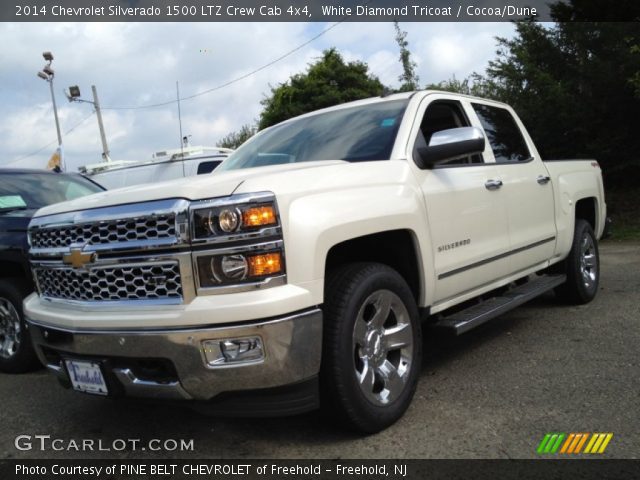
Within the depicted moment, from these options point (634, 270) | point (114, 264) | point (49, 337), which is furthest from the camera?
point (634, 270)

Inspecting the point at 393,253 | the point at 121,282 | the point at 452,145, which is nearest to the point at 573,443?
the point at 393,253

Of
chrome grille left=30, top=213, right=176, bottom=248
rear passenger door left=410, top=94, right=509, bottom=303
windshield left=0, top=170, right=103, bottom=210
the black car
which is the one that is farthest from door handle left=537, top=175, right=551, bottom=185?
windshield left=0, top=170, right=103, bottom=210

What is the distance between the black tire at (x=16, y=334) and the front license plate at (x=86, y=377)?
173cm

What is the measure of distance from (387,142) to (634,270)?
5.27 m

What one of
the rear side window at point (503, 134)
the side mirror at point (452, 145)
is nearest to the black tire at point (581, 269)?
the rear side window at point (503, 134)

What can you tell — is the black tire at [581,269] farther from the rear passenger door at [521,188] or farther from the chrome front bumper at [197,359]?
the chrome front bumper at [197,359]

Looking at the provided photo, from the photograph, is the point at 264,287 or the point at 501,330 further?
the point at 501,330

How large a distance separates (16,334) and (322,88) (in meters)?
20.1

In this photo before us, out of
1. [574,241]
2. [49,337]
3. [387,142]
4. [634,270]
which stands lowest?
[634,270]

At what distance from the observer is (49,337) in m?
2.94

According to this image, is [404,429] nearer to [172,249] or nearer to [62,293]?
[172,249]

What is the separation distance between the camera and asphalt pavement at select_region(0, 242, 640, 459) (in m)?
2.80

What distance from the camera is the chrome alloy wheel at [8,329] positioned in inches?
175

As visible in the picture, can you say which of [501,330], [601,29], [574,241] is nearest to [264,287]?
[501,330]
